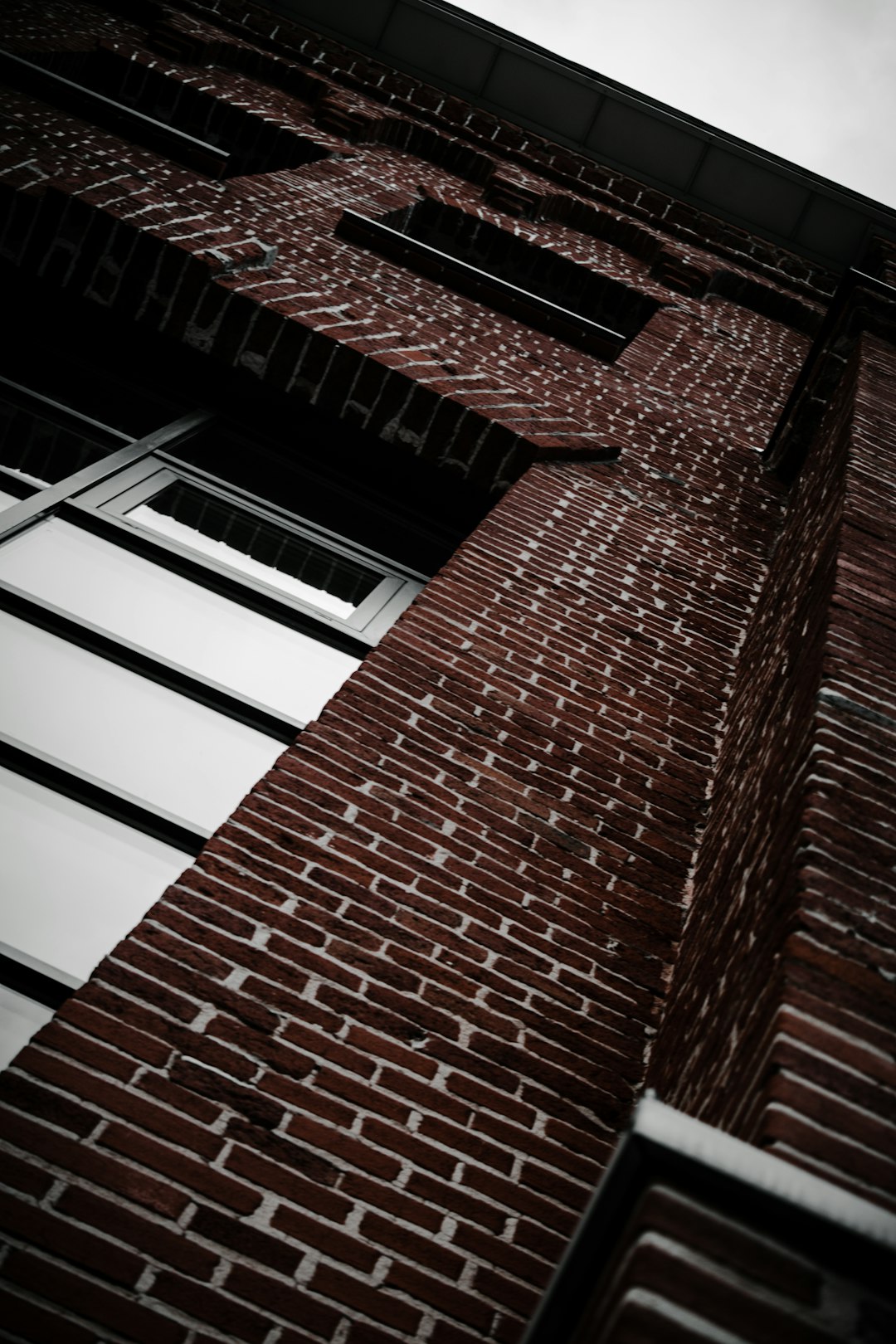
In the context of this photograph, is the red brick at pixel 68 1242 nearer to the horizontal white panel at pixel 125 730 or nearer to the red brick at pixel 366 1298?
the red brick at pixel 366 1298

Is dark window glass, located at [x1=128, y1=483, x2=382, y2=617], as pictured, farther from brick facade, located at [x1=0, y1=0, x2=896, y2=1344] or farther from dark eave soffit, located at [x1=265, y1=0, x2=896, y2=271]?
dark eave soffit, located at [x1=265, y1=0, x2=896, y2=271]

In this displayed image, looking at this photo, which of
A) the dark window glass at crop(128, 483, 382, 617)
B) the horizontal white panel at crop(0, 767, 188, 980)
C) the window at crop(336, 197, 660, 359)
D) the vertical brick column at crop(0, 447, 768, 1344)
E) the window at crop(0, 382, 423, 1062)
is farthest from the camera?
the window at crop(336, 197, 660, 359)

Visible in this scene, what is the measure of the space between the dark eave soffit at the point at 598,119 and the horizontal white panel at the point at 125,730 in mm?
8163

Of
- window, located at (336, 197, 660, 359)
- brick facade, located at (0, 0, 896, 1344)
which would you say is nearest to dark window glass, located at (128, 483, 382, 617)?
brick facade, located at (0, 0, 896, 1344)

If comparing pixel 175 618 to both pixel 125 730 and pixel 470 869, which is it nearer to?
pixel 125 730

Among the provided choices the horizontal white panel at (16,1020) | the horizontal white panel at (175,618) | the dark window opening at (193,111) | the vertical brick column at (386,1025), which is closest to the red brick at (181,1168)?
the vertical brick column at (386,1025)

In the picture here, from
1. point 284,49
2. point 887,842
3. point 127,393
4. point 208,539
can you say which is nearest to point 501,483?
point 208,539

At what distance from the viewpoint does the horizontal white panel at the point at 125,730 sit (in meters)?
2.47

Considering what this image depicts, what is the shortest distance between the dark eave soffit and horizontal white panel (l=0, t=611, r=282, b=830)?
26.8ft

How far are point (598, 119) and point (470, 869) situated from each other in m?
8.74

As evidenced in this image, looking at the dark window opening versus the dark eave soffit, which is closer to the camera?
the dark window opening

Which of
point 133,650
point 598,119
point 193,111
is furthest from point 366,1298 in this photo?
point 598,119

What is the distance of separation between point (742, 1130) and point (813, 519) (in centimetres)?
265

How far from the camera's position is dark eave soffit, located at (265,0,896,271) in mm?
8320
